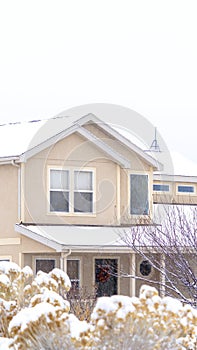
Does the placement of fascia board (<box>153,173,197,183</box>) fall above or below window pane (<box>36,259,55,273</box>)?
above

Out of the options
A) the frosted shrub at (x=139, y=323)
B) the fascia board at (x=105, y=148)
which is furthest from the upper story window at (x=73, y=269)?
the frosted shrub at (x=139, y=323)

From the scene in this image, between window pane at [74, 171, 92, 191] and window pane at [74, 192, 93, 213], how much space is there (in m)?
0.18

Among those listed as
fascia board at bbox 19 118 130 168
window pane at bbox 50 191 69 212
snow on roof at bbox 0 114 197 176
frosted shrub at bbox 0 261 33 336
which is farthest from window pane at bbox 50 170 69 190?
frosted shrub at bbox 0 261 33 336

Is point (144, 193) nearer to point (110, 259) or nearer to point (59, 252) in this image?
point (110, 259)

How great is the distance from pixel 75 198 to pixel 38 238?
2149 mm

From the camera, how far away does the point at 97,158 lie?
2802cm

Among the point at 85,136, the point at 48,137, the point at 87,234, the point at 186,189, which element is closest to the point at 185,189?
the point at 186,189

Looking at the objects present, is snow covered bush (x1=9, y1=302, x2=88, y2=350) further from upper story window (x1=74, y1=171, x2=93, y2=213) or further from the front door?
the front door

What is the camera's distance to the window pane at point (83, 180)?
2752 cm

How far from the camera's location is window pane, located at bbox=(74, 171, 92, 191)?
27.5 metres

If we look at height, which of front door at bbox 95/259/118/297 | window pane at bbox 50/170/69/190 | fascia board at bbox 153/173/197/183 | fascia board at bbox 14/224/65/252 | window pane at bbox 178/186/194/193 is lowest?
front door at bbox 95/259/118/297

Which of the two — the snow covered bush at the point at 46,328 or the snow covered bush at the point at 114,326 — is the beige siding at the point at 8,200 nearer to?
the snow covered bush at the point at 114,326

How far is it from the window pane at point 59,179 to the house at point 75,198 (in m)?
0.03

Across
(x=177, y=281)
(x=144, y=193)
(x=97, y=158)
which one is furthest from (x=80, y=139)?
(x=177, y=281)
